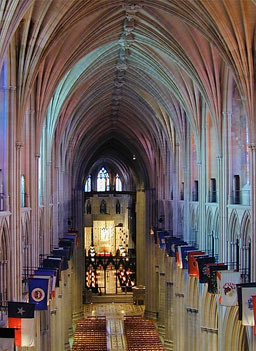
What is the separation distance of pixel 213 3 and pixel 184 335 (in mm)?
23303

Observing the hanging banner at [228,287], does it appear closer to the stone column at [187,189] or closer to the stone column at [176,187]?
the stone column at [187,189]

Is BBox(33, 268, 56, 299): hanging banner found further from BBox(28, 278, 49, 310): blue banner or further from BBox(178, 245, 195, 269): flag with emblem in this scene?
BBox(178, 245, 195, 269): flag with emblem

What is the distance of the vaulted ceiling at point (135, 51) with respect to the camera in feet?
80.4

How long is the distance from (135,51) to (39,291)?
2012 centimetres

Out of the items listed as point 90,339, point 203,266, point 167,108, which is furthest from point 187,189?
point 90,339

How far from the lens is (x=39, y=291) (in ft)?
74.1

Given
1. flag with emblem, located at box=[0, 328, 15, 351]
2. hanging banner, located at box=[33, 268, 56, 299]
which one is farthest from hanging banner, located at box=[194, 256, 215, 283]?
flag with emblem, located at box=[0, 328, 15, 351]

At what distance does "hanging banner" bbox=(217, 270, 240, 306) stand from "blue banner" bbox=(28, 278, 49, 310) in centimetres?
789

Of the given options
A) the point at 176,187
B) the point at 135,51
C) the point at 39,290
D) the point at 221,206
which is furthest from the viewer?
the point at 176,187

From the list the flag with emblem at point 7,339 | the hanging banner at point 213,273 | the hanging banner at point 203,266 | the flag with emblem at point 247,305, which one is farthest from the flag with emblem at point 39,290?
the hanging banner at point 203,266

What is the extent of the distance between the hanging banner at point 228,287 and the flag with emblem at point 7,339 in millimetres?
11201

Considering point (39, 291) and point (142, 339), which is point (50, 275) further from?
point (142, 339)

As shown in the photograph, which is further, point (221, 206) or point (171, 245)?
point (171, 245)

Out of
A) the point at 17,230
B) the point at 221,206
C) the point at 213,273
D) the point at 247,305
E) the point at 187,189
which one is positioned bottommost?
the point at 247,305
